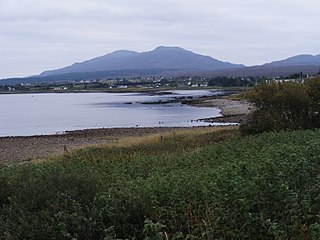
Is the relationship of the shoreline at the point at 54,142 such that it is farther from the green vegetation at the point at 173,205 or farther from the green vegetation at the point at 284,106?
the green vegetation at the point at 173,205

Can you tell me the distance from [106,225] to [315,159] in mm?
4132

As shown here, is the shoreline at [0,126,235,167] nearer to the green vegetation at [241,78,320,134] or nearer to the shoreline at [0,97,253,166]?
the shoreline at [0,97,253,166]

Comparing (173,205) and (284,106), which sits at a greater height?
(173,205)

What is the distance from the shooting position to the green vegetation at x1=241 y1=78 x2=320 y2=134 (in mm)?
29141

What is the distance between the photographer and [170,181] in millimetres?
8688

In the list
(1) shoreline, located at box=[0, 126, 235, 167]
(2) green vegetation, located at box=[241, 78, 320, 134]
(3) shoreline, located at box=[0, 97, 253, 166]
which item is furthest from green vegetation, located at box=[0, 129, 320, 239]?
(1) shoreline, located at box=[0, 126, 235, 167]

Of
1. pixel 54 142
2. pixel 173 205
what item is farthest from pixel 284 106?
pixel 173 205

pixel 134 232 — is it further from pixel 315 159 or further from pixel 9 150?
pixel 9 150

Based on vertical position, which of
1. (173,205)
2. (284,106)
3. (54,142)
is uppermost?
(173,205)

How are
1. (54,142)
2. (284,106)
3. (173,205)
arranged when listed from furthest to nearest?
(54,142)
(284,106)
(173,205)

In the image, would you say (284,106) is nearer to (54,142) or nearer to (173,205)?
(54,142)

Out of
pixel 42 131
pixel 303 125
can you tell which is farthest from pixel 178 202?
pixel 42 131

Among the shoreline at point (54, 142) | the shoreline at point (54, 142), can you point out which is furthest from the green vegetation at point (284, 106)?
the shoreline at point (54, 142)

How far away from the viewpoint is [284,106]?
29594 millimetres
